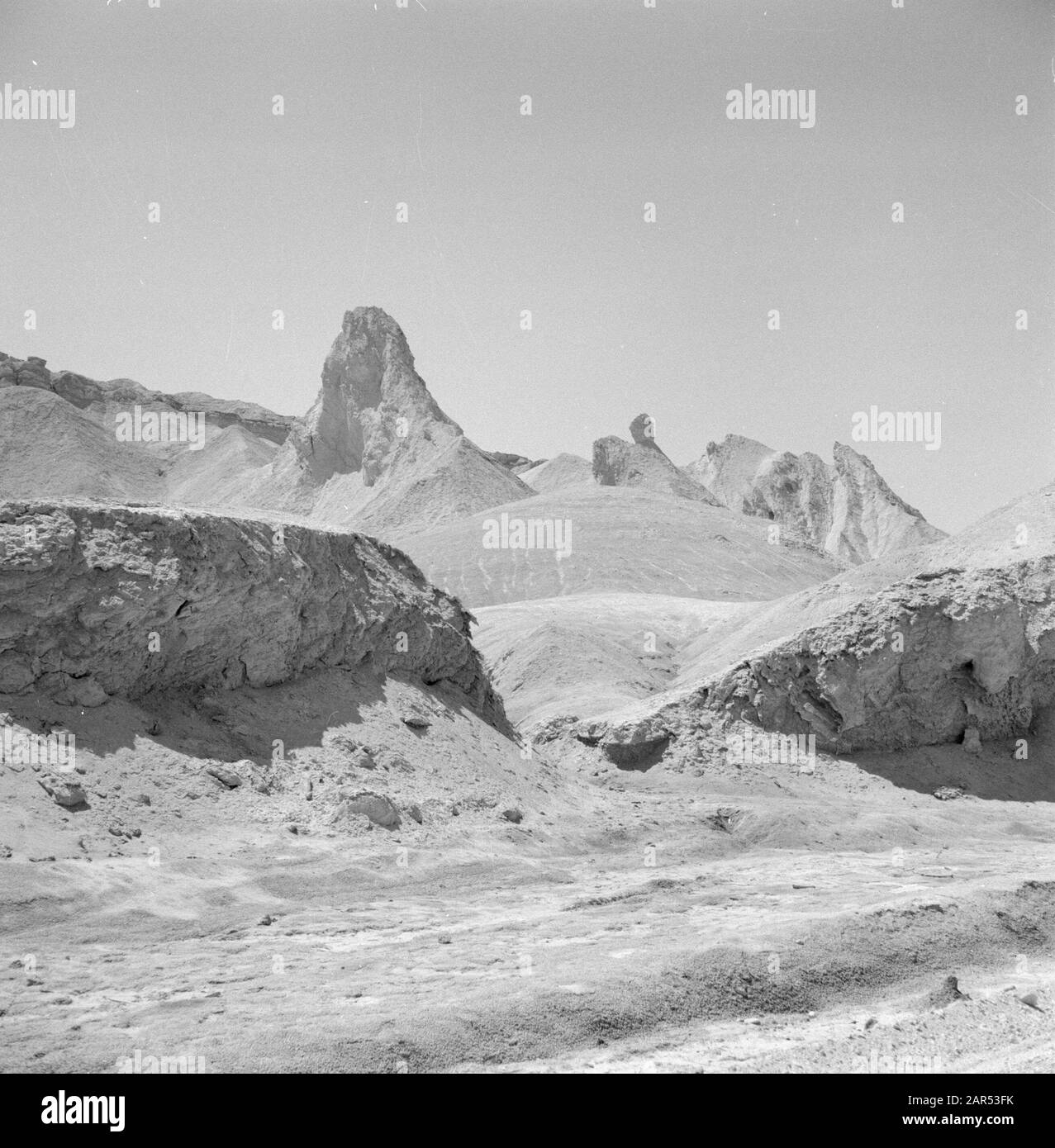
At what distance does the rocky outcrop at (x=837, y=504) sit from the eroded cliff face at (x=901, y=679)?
8849 centimetres

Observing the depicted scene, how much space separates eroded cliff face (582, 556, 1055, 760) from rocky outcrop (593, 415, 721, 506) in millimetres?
77918

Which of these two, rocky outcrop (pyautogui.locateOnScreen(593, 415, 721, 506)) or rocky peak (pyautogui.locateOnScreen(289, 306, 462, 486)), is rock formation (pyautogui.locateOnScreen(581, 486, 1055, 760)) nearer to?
rocky peak (pyautogui.locateOnScreen(289, 306, 462, 486))

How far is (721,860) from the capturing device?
1711 cm

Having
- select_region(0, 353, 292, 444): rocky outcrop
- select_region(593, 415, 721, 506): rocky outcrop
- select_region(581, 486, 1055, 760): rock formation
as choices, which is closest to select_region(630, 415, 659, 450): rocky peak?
select_region(593, 415, 721, 506): rocky outcrop

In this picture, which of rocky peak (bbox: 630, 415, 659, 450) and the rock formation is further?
rocky peak (bbox: 630, 415, 659, 450)

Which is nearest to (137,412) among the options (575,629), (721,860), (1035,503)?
(575,629)

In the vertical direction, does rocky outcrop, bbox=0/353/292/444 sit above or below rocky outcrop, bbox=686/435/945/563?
above

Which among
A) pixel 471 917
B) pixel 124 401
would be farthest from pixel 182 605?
pixel 124 401

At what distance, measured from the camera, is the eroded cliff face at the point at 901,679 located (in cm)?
2459

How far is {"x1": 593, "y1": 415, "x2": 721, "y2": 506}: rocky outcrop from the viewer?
10438 centimetres

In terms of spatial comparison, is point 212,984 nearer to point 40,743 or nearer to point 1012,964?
point 40,743

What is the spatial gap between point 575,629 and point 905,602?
637 inches

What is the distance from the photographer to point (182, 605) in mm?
17062

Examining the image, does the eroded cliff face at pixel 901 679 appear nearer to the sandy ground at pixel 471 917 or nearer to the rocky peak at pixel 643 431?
the sandy ground at pixel 471 917
